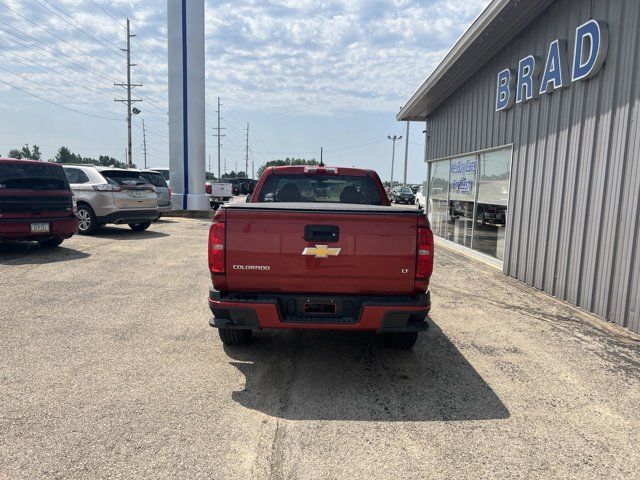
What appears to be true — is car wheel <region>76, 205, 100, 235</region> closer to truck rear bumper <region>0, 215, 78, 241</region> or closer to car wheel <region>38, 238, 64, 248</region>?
car wheel <region>38, 238, 64, 248</region>

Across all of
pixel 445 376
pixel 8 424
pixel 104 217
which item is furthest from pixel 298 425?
pixel 104 217

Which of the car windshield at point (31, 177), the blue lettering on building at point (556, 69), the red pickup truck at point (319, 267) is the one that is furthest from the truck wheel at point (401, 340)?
the car windshield at point (31, 177)

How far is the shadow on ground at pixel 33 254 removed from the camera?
8.34m

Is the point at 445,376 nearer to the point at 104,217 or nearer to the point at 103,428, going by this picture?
the point at 103,428

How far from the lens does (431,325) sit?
547cm

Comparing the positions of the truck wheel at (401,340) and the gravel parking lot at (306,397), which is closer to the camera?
the gravel parking lot at (306,397)

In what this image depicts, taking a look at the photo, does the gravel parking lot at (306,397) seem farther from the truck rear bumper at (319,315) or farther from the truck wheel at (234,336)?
the truck rear bumper at (319,315)

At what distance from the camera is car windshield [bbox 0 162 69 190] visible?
8180 millimetres

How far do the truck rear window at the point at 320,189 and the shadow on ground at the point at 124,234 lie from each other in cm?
758

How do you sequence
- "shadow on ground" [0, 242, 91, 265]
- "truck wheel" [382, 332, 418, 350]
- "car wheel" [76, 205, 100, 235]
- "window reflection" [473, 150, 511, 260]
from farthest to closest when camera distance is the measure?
"car wheel" [76, 205, 100, 235], "window reflection" [473, 150, 511, 260], "shadow on ground" [0, 242, 91, 265], "truck wheel" [382, 332, 418, 350]

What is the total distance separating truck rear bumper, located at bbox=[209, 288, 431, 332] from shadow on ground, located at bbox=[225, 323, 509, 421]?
0.51 meters

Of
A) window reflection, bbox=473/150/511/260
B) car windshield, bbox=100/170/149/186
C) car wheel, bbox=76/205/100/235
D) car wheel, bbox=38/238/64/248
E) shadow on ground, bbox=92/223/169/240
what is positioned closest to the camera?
window reflection, bbox=473/150/511/260

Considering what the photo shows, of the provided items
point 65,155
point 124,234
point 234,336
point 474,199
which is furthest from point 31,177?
point 65,155

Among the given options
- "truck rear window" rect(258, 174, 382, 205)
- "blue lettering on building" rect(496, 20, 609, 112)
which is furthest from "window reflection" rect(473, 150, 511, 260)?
"truck rear window" rect(258, 174, 382, 205)
